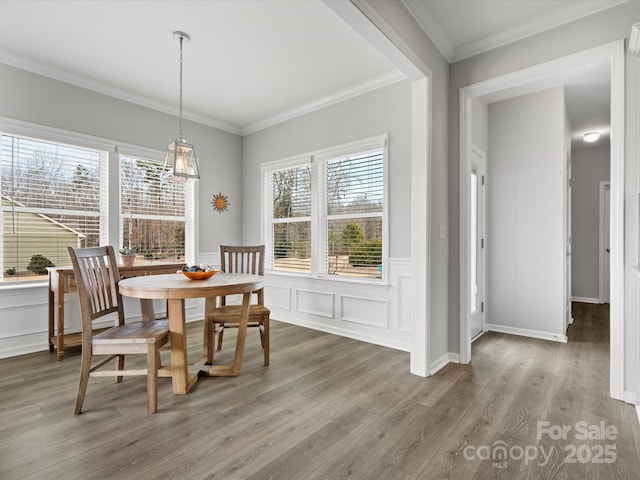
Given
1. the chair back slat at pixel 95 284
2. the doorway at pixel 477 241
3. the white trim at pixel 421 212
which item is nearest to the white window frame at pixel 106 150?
the chair back slat at pixel 95 284

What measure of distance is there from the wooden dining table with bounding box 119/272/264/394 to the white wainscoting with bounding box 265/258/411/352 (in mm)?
1458

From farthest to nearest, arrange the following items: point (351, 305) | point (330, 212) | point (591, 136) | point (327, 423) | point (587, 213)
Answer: point (587, 213) → point (591, 136) → point (330, 212) → point (351, 305) → point (327, 423)

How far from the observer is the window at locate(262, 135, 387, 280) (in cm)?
367

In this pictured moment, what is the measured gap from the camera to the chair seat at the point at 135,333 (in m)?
2.11

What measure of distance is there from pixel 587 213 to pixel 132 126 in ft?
22.9

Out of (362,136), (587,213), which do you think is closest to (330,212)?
(362,136)

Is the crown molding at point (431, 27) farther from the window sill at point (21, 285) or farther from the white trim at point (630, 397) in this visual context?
the window sill at point (21, 285)

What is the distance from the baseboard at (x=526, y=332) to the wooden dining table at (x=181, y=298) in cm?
293

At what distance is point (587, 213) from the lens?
5.80 m

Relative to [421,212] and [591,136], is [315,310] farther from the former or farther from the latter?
[591,136]

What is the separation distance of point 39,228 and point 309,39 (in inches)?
123

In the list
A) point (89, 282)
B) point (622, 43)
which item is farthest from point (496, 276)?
point (89, 282)

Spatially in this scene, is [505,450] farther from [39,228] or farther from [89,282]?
[39,228]

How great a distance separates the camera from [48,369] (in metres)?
2.83
